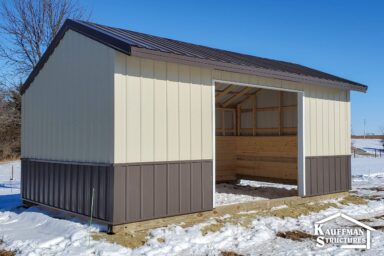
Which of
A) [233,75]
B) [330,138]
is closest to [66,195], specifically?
[233,75]

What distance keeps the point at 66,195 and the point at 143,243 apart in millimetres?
2275

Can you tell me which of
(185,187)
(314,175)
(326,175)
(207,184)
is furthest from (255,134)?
(185,187)

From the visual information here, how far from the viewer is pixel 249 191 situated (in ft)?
38.1

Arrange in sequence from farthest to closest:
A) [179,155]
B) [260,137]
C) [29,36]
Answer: [29,36] < [260,137] < [179,155]

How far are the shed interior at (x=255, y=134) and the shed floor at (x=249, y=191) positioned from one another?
31 centimetres

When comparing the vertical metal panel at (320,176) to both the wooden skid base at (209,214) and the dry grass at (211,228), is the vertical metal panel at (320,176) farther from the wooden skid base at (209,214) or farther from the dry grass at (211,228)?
the dry grass at (211,228)

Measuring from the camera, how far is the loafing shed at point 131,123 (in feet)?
21.7

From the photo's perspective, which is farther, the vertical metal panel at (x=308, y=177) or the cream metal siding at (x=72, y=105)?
the vertical metal panel at (x=308, y=177)

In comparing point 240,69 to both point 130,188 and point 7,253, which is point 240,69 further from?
point 7,253

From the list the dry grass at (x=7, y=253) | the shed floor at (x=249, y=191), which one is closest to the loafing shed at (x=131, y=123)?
the shed floor at (x=249, y=191)

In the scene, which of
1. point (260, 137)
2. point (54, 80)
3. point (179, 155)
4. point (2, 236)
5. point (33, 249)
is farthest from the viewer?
point (260, 137)

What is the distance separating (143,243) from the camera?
6.04 meters

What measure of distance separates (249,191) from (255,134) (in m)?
2.03

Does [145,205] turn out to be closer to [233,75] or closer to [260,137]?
[233,75]
